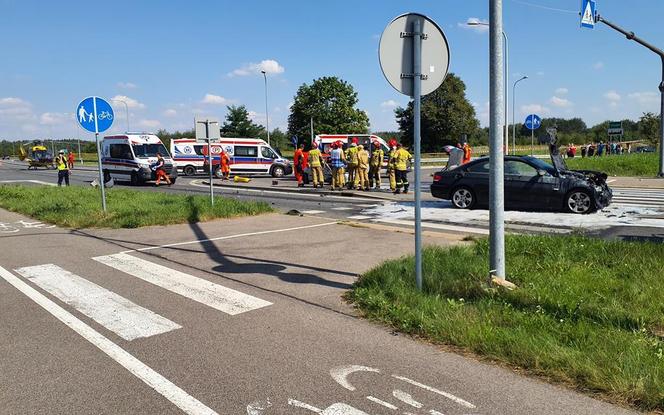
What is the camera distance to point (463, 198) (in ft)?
44.7

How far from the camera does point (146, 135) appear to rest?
27125 millimetres

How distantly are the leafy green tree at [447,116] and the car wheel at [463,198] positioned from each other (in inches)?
2673

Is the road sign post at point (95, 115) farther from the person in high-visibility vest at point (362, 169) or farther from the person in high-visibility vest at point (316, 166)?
the person in high-visibility vest at point (316, 166)

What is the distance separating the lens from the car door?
12.2m

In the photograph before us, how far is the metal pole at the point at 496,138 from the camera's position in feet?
17.4

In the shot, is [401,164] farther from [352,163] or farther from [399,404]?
[399,404]

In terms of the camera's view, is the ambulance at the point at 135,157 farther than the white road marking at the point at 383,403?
Yes

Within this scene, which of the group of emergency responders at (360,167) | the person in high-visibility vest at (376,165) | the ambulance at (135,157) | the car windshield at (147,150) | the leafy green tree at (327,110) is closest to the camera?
the group of emergency responders at (360,167)

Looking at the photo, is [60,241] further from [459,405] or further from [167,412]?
[459,405]

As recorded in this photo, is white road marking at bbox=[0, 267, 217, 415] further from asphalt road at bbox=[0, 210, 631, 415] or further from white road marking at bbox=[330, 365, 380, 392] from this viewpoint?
white road marking at bbox=[330, 365, 380, 392]

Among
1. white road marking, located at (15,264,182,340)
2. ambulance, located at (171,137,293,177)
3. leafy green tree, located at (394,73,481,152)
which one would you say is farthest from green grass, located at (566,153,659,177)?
leafy green tree, located at (394,73,481,152)

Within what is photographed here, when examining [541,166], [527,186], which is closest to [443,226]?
[527,186]

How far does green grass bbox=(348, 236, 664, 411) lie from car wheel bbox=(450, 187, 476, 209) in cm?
628

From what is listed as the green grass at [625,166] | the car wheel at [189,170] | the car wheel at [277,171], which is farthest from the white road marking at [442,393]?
the car wheel at [189,170]
